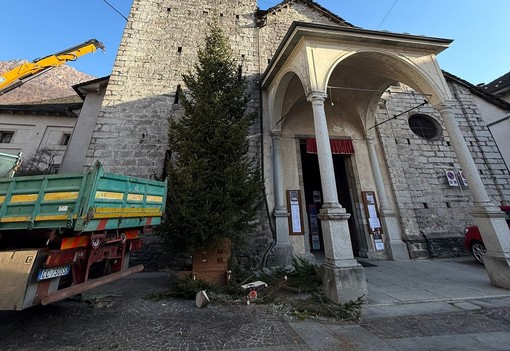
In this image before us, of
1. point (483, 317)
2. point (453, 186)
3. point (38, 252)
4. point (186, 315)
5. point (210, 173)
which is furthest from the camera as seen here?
point (453, 186)

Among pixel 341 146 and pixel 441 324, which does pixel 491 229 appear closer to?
pixel 441 324

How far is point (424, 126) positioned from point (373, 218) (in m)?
5.45

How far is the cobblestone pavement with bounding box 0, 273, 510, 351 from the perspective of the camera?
2475 millimetres

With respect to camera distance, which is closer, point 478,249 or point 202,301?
point 202,301

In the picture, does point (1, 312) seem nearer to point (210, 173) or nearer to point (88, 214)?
point (88, 214)

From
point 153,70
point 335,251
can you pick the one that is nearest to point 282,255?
point 335,251

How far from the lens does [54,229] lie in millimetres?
2738

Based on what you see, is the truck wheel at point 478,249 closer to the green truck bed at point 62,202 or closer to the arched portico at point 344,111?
the arched portico at point 344,111

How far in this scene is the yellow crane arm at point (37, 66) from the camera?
11.3 metres

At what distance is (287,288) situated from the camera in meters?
4.46

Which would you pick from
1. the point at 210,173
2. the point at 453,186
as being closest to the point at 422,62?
the point at 453,186

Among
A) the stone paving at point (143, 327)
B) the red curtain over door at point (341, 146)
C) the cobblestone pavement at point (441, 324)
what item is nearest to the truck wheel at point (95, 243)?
the stone paving at point (143, 327)

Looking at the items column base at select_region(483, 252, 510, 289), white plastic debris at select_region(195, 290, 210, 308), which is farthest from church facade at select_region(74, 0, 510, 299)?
white plastic debris at select_region(195, 290, 210, 308)

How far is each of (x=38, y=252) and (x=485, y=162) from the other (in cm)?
1446
